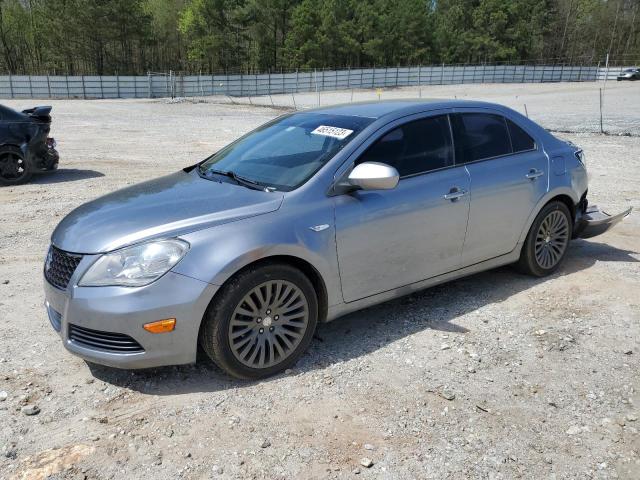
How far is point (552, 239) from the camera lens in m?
5.37

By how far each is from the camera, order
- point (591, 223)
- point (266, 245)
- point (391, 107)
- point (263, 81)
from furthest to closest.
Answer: point (263, 81)
point (591, 223)
point (391, 107)
point (266, 245)

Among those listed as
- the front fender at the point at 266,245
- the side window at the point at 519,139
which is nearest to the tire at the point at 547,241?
the side window at the point at 519,139

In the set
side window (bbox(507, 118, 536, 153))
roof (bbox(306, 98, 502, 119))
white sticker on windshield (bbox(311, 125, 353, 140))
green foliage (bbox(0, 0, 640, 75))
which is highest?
green foliage (bbox(0, 0, 640, 75))

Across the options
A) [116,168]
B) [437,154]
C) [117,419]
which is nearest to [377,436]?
[117,419]

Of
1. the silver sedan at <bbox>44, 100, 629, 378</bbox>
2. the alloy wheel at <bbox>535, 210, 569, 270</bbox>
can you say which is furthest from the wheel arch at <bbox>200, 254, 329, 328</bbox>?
the alloy wheel at <bbox>535, 210, 569, 270</bbox>

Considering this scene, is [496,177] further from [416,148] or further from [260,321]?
[260,321]

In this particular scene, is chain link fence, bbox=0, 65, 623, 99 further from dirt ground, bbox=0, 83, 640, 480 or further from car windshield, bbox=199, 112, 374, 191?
car windshield, bbox=199, 112, 374, 191

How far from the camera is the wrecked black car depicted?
9844mm

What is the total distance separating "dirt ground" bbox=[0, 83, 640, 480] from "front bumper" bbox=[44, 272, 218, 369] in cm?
30

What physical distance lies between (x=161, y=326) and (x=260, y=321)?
1.98 feet

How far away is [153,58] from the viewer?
246 feet

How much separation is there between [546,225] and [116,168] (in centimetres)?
876

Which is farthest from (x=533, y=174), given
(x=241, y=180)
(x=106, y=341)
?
(x=106, y=341)

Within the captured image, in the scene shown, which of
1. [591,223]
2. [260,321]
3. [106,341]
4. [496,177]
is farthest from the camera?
[591,223]
